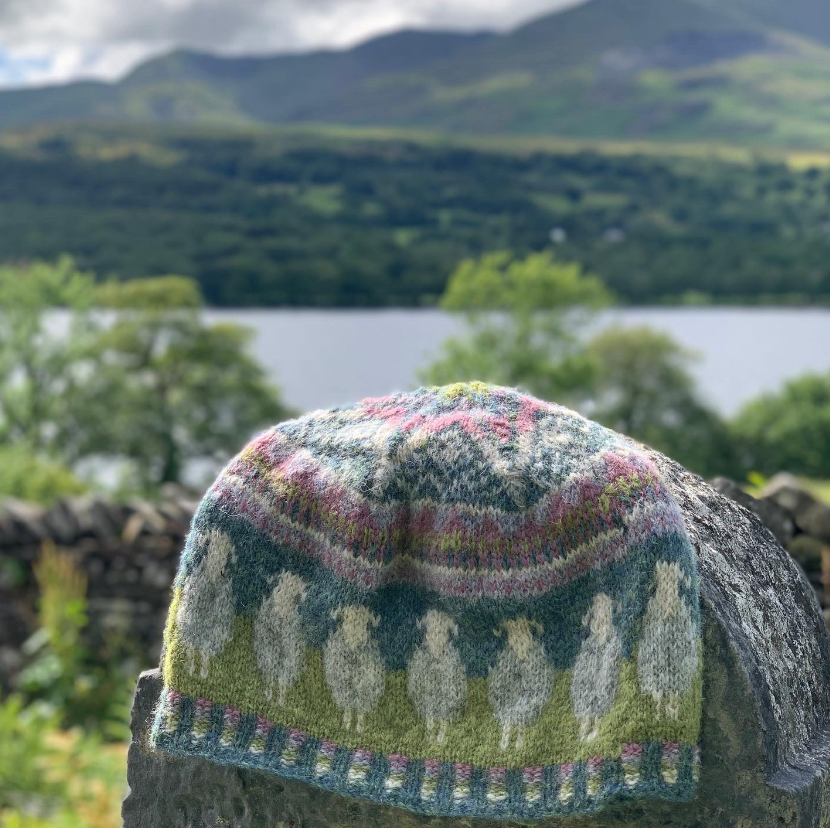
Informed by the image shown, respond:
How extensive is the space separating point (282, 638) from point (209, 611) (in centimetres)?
18

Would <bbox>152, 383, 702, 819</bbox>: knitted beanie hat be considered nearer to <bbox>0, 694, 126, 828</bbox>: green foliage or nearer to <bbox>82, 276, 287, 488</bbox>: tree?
<bbox>0, 694, 126, 828</bbox>: green foliage

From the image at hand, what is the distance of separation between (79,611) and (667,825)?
7411 mm

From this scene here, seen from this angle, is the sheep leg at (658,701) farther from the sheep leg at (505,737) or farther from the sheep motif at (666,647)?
the sheep leg at (505,737)

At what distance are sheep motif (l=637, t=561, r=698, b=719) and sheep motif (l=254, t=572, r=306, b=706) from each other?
30.6 inches

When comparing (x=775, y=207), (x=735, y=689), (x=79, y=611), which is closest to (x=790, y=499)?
(x=735, y=689)

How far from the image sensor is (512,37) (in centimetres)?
11844

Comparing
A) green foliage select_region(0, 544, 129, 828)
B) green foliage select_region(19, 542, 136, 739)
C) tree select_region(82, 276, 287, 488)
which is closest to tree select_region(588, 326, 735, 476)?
tree select_region(82, 276, 287, 488)

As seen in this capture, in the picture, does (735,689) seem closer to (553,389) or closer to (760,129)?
(553,389)

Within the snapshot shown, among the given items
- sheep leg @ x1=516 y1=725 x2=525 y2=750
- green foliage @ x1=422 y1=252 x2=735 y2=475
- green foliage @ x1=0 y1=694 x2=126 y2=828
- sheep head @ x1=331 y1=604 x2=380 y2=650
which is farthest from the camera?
green foliage @ x1=422 y1=252 x2=735 y2=475

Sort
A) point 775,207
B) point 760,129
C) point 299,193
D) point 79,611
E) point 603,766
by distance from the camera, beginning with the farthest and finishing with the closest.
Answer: point 760,129 → point 299,193 → point 775,207 → point 79,611 → point 603,766

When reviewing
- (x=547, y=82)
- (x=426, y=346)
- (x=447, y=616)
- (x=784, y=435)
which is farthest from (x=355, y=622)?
(x=547, y=82)

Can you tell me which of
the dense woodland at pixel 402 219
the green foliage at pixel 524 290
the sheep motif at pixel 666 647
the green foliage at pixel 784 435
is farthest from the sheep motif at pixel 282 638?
the dense woodland at pixel 402 219

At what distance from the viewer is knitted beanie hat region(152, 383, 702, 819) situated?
2.19 metres

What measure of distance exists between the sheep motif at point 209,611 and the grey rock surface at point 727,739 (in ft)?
1.15
